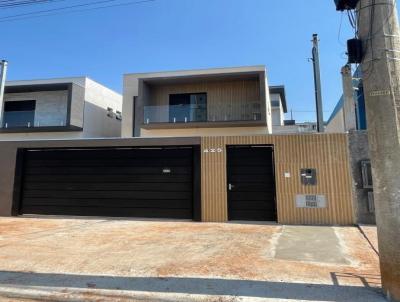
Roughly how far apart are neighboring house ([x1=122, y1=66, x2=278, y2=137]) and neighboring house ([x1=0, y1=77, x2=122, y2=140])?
339cm

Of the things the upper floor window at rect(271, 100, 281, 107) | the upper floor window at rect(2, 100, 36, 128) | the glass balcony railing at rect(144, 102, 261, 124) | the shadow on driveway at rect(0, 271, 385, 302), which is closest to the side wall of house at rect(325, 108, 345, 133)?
the glass balcony railing at rect(144, 102, 261, 124)

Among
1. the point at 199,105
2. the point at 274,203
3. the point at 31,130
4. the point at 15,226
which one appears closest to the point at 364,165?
the point at 274,203

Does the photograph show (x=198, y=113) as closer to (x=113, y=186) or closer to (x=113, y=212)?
(x=113, y=186)

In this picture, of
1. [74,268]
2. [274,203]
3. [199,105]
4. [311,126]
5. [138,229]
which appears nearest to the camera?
[74,268]

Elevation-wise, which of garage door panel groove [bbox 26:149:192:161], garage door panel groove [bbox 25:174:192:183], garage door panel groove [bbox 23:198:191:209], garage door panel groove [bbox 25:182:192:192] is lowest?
garage door panel groove [bbox 23:198:191:209]

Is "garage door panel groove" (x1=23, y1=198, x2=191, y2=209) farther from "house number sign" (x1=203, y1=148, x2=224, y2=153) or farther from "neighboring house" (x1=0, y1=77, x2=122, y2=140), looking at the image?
"neighboring house" (x1=0, y1=77, x2=122, y2=140)

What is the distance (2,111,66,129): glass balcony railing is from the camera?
18297mm

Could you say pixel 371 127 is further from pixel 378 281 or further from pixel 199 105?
pixel 199 105

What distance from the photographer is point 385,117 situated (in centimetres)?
382

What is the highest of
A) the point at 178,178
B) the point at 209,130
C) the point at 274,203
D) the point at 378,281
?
the point at 209,130

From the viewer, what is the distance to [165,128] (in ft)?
57.0

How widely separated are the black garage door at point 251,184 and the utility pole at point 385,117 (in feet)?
22.2

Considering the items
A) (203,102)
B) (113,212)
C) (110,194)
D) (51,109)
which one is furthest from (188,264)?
(51,109)

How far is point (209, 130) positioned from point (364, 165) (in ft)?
30.1
